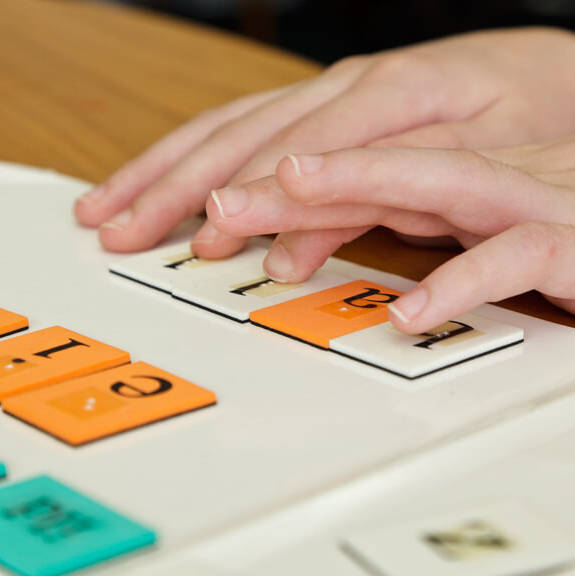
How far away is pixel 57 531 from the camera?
36cm

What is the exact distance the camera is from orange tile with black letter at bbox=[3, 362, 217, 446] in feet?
1.42

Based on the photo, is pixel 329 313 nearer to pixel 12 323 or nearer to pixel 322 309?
pixel 322 309

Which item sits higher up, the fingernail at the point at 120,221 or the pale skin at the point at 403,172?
the pale skin at the point at 403,172

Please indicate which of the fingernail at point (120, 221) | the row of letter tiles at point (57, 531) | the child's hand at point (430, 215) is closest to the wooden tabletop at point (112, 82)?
the child's hand at point (430, 215)

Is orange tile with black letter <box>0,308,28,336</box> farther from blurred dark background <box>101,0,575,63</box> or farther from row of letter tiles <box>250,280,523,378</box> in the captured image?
blurred dark background <box>101,0,575,63</box>

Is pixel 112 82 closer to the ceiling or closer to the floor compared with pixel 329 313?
closer to the ceiling

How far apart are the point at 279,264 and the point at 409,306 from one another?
13 centimetres

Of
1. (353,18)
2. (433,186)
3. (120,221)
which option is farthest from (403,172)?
(353,18)

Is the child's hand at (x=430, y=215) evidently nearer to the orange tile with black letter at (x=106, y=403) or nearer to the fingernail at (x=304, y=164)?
the fingernail at (x=304, y=164)

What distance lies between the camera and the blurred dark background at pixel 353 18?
12.1 feet

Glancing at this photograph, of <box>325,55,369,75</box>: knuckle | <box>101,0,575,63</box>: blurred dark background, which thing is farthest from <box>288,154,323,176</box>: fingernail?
<box>101,0,575,63</box>: blurred dark background

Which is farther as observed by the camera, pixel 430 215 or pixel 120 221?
pixel 120 221

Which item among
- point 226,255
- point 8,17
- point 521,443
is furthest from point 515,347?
point 8,17

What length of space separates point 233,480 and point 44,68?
1.00 meters
